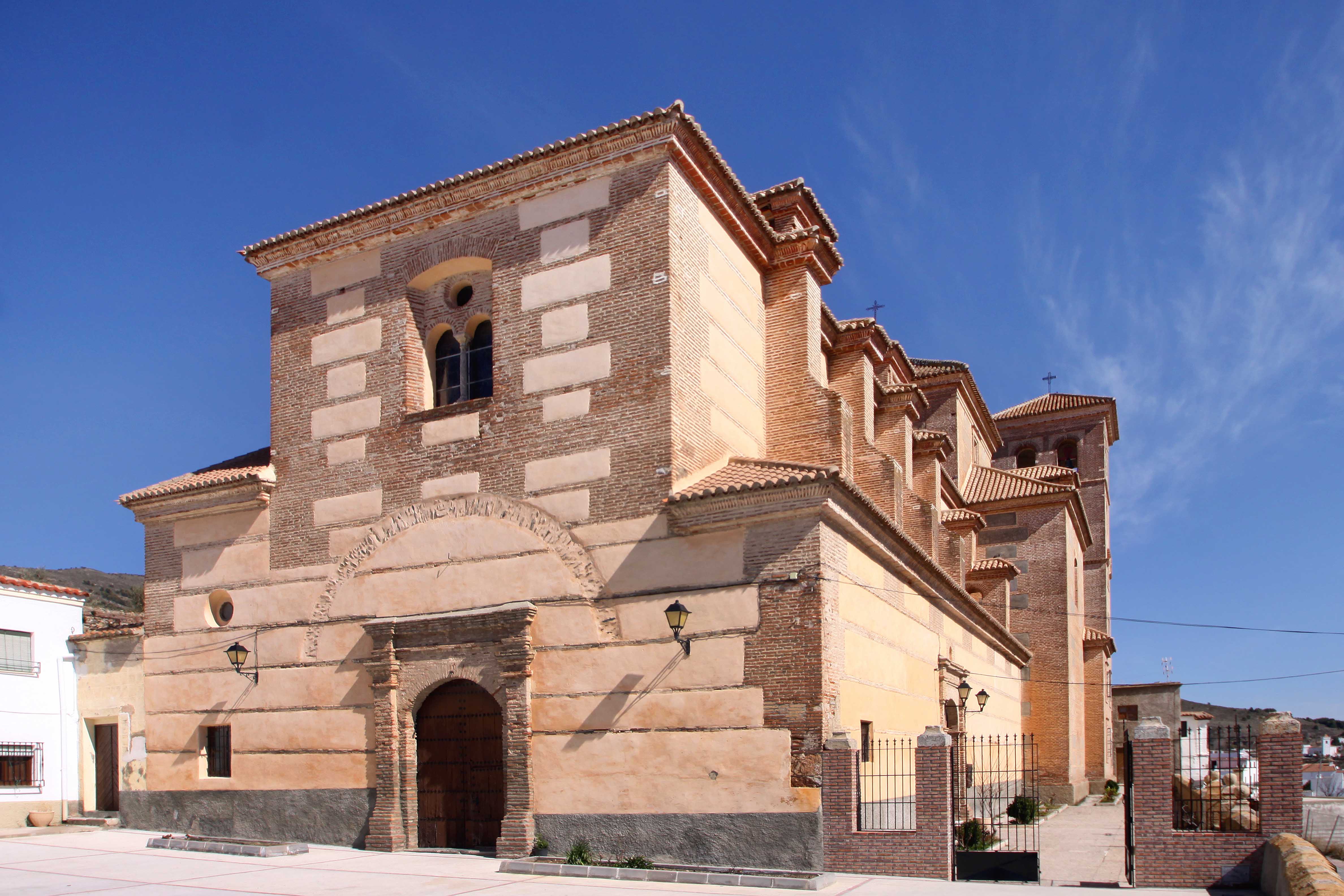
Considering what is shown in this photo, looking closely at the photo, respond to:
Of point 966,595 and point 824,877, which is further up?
point 966,595

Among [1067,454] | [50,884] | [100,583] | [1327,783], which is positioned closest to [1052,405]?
[1067,454]

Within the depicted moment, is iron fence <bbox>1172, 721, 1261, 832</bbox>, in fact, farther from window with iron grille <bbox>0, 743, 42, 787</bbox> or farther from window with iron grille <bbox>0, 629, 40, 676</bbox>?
window with iron grille <bbox>0, 629, 40, 676</bbox>

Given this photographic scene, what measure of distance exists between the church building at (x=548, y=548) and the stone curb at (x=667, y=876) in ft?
1.64

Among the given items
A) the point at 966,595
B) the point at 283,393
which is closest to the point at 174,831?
the point at 283,393

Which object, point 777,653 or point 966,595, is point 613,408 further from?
point 966,595

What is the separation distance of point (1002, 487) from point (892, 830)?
18307 millimetres

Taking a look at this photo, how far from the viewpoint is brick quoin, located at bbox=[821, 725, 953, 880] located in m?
11.2

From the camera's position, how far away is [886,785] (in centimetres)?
1336

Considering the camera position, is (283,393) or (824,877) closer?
(824,877)

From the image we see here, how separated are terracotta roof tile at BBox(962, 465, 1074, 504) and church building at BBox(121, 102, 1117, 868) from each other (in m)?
9.88

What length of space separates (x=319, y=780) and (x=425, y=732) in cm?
179

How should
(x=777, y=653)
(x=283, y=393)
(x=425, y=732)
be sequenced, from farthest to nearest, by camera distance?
(x=283, y=393)
(x=425, y=732)
(x=777, y=653)

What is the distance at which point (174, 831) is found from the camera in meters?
16.1

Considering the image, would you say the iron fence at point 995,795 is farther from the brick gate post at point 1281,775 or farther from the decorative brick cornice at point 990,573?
the decorative brick cornice at point 990,573
